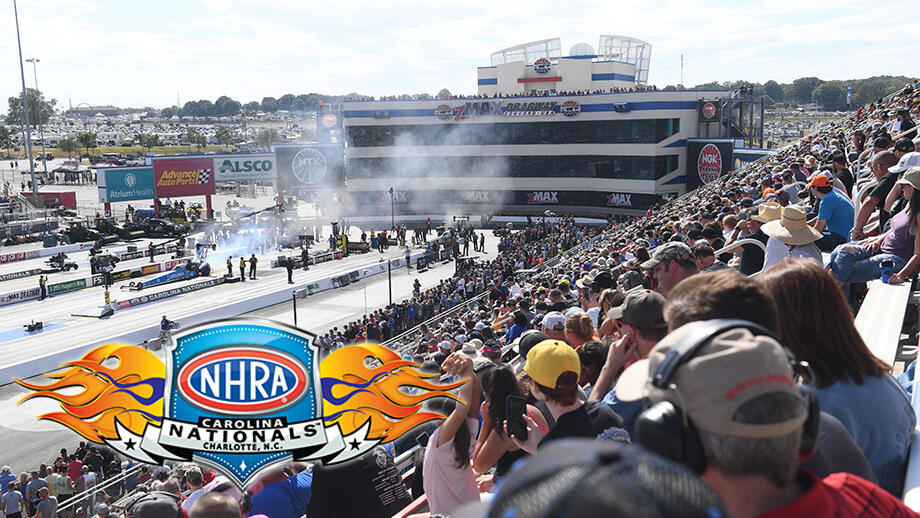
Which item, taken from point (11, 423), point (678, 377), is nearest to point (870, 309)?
point (678, 377)

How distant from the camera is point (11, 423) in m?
19.8

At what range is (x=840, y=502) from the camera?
74.4 inches

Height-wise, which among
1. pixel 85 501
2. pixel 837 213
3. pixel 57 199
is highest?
pixel 837 213

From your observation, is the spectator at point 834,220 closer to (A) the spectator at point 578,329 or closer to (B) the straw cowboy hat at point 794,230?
(B) the straw cowboy hat at point 794,230

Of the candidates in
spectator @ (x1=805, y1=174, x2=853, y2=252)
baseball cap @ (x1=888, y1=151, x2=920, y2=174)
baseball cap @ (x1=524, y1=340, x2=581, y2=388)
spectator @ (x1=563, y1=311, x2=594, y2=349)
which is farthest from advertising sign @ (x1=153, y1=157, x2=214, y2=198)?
baseball cap @ (x1=524, y1=340, x2=581, y2=388)

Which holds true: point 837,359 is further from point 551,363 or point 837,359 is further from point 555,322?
point 555,322

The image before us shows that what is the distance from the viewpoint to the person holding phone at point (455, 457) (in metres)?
4.30

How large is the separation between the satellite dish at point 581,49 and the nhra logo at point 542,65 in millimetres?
2714

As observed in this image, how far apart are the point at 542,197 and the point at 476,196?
557 centimetres

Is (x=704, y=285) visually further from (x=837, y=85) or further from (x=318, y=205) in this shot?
(x=837, y=85)

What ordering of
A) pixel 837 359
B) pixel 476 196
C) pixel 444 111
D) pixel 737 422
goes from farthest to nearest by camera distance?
1. pixel 476 196
2. pixel 444 111
3. pixel 837 359
4. pixel 737 422

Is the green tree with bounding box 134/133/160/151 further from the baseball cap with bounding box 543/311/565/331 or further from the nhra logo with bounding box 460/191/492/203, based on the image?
the baseball cap with bounding box 543/311/565/331

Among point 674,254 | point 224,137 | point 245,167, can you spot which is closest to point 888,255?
point 674,254

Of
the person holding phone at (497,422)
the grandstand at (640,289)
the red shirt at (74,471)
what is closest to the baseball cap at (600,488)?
the grandstand at (640,289)
